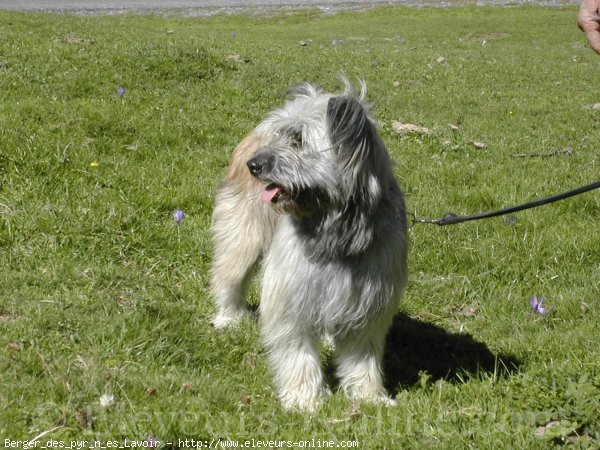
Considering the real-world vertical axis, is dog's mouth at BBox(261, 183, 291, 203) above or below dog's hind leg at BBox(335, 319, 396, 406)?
above

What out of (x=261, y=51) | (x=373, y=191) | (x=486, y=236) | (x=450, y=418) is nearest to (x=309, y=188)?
(x=373, y=191)

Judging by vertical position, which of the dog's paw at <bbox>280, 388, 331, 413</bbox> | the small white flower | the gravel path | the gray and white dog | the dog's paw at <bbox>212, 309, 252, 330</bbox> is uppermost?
the gray and white dog

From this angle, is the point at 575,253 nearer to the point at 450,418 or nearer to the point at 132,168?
the point at 450,418

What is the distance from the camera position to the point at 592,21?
5.49 metres

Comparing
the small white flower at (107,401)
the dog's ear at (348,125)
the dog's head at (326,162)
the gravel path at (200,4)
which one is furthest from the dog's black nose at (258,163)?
the gravel path at (200,4)

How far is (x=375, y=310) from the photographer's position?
14.1ft

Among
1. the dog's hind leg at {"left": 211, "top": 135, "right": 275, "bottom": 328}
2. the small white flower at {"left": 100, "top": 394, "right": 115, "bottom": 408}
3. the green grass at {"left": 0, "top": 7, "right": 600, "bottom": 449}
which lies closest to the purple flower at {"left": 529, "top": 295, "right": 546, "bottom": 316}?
the green grass at {"left": 0, "top": 7, "right": 600, "bottom": 449}

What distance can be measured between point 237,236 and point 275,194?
4.74 ft

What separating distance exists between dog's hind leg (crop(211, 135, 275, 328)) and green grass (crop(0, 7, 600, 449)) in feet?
0.79

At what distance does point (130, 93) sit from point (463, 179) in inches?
176

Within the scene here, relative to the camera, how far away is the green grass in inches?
151

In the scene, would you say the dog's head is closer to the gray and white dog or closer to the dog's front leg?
the gray and white dog

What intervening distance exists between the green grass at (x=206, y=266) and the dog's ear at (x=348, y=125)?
1.44 m

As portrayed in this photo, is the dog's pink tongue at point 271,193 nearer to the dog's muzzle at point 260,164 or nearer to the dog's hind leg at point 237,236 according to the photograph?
the dog's muzzle at point 260,164
